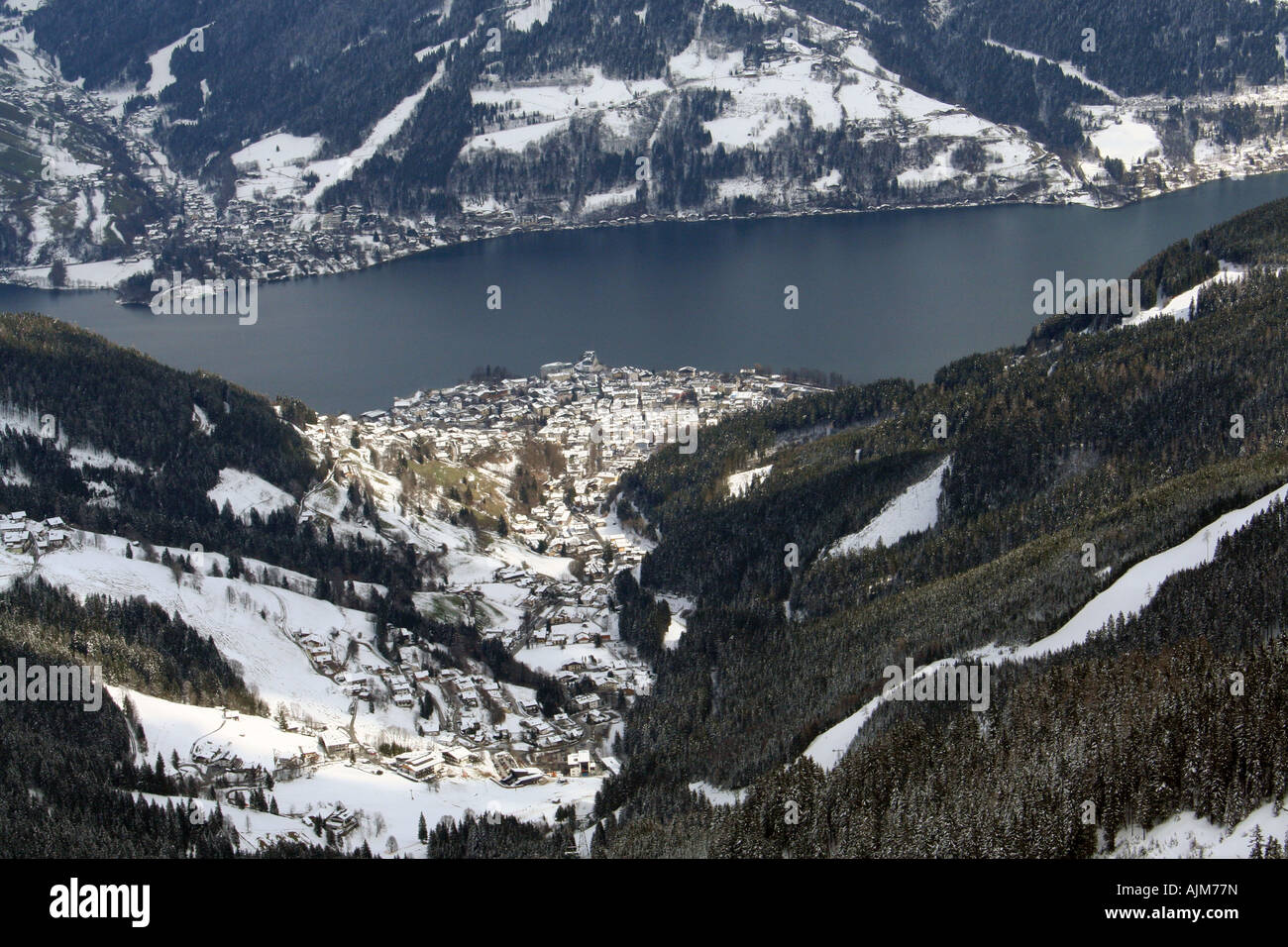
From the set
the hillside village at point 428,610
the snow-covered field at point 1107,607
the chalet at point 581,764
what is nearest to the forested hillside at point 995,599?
the snow-covered field at point 1107,607

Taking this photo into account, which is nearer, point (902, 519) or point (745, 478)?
point (902, 519)

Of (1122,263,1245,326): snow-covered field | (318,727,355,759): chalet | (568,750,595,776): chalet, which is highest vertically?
(1122,263,1245,326): snow-covered field

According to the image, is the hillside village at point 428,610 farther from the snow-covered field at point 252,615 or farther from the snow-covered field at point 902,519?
the snow-covered field at point 902,519

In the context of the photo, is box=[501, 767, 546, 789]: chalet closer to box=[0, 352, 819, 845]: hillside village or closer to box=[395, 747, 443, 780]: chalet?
box=[0, 352, 819, 845]: hillside village

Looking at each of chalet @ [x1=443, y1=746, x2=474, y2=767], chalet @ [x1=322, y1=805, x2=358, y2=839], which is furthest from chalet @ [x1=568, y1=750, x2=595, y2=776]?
chalet @ [x1=322, y1=805, x2=358, y2=839]

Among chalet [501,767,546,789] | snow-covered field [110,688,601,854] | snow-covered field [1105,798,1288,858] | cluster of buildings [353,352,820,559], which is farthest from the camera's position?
cluster of buildings [353,352,820,559]

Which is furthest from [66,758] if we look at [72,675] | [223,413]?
[223,413]

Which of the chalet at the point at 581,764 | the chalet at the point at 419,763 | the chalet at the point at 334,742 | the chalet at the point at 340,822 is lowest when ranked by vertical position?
the chalet at the point at 581,764

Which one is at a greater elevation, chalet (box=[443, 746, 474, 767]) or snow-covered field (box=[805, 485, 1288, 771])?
snow-covered field (box=[805, 485, 1288, 771])

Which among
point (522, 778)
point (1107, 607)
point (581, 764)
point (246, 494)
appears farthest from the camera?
point (246, 494)

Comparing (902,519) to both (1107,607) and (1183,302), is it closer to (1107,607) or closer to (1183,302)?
(1107,607)

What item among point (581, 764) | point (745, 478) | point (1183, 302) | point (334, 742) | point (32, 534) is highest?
point (1183, 302)

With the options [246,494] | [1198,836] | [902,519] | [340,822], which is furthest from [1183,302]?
[340,822]
